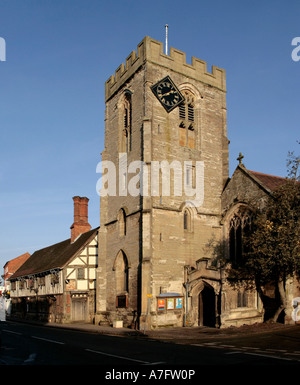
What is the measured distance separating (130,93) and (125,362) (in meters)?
21.0

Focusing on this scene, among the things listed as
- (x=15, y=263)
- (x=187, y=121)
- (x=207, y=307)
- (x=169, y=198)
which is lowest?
(x=207, y=307)

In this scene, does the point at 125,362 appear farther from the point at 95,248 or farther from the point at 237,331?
the point at 95,248

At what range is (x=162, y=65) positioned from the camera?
89.8 ft

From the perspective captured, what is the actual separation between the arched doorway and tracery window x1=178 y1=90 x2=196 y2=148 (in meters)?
9.69

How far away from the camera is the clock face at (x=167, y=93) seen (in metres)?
26.8

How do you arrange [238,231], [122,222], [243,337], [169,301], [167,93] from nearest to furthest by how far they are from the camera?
[243,337], [169,301], [238,231], [167,93], [122,222]

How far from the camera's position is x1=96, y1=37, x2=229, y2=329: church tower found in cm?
2431

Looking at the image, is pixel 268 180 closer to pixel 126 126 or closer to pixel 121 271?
pixel 126 126

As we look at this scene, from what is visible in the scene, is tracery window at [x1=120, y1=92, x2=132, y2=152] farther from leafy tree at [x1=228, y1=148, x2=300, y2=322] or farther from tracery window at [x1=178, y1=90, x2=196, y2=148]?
leafy tree at [x1=228, y1=148, x2=300, y2=322]

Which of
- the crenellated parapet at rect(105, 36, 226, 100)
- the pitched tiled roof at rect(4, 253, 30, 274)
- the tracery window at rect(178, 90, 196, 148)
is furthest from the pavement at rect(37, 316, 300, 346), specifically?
the pitched tiled roof at rect(4, 253, 30, 274)

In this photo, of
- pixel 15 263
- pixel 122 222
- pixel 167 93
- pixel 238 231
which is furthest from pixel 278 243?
pixel 15 263

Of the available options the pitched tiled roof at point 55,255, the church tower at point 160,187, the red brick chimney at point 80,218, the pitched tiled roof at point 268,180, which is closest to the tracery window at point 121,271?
the church tower at point 160,187

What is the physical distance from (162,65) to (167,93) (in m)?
1.93

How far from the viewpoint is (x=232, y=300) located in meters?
22.2
